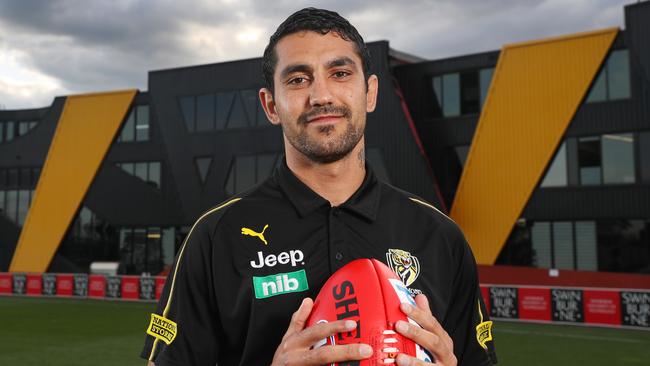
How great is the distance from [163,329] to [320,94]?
1131 millimetres

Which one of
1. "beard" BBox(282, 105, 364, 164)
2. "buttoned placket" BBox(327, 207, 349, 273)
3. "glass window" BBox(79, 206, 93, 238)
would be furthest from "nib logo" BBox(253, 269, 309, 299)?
"glass window" BBox(79, 206, 93, 238)

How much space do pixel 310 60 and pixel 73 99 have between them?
3804cm

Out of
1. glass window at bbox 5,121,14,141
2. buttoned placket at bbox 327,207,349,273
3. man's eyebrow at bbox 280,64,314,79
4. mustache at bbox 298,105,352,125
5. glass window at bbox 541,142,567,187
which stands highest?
glass window at bbox 5,121,14,141

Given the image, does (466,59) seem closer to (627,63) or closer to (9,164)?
(627,63)

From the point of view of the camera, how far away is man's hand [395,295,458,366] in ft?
6.79

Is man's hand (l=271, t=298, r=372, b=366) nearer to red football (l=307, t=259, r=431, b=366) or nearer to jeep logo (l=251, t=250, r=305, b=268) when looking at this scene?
red football (l=307, t=259, r=431, b=366)

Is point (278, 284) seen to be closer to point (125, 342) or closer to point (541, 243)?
point (125, 342)

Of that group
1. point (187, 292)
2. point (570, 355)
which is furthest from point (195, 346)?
point (570, 355)

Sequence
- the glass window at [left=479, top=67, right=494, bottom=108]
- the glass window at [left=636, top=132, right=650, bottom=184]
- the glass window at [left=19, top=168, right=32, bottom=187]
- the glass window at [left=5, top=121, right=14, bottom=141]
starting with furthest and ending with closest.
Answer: the glass window at [left=5, top=121, right=14, bottom=141], the glass window at [left=19, top=168, right=32, bottom=187], the glass window at [left=479, top=67, right=494, bottom=108], the glass window at [left=636, top=132, right=650, bottom=184]

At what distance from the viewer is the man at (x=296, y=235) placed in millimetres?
2514

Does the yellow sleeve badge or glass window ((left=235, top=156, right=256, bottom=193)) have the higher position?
glass window ((left=235, top=156, right=256, bottom=193))

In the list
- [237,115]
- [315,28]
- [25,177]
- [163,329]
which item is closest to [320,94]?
[315,28]

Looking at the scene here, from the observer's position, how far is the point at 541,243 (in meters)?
26.6

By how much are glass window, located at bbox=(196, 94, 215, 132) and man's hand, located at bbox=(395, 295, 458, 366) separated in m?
32.0
